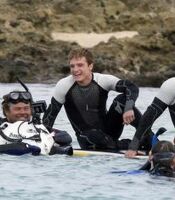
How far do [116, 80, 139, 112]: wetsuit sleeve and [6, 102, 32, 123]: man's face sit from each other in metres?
1.07

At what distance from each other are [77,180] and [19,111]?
1.77 metres

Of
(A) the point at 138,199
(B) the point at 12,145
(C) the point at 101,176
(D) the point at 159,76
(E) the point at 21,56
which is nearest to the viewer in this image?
(A) the point at 138,199

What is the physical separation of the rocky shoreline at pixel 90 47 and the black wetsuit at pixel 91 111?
799 inches

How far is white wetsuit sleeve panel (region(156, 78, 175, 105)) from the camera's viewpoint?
9633 millimetres

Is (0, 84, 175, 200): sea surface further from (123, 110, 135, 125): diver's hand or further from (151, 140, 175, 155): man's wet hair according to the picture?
(123, 110, 135, 125): diver's hand

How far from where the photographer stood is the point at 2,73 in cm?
3266

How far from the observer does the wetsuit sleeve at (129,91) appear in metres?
9.91

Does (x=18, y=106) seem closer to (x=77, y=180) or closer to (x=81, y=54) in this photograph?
(x=81, y=54)

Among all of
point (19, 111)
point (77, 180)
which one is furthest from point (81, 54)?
point (77, 180)

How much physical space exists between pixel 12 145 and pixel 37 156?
0.31 meters

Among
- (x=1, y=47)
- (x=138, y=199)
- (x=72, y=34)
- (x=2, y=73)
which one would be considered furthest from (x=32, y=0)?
(x=138, y=199)

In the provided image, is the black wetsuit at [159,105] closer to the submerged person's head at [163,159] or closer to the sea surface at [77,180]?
the sea surface at [77,180]

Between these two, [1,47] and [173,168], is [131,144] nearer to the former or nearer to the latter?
[173,168]

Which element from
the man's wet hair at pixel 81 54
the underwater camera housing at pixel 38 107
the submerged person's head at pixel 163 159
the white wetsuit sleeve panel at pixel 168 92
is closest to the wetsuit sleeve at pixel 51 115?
the underwater camera housing at pixel 38 107
